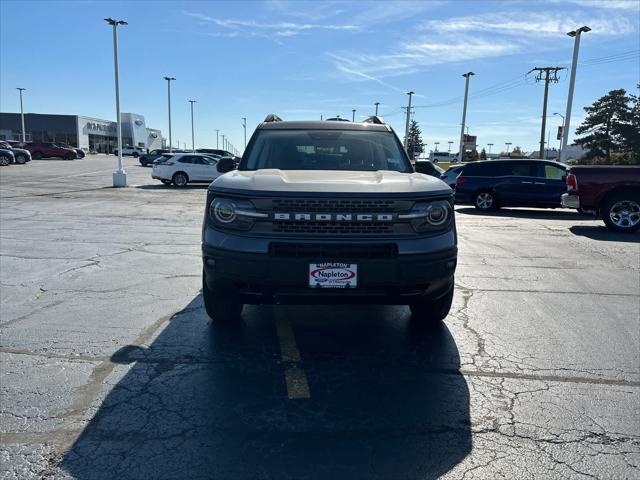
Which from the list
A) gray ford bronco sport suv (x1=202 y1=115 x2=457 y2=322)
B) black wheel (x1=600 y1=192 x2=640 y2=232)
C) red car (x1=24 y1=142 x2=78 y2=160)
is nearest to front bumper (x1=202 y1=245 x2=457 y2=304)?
gray ford bronco sport suv (x1=202 y1=115 x2=457 y2=322)

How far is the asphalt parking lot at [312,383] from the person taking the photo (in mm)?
2736

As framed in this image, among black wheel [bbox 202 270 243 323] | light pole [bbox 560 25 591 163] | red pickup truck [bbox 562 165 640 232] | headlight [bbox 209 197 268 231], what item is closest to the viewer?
headlight [bbox 209 197 268 231]

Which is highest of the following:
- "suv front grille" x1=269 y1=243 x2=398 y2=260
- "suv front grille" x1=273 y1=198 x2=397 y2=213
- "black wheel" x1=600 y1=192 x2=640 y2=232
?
"suv front grille" x1=273 y1=198 x2=397 y2=213

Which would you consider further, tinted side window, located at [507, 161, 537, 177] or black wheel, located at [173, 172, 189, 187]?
black wheel, located at [173, 172, 189, 187]

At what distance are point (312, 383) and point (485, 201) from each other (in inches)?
567

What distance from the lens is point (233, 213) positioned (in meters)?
3.82

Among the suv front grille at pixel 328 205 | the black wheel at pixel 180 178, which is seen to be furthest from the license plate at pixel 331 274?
the black wheel at pixel 180 178

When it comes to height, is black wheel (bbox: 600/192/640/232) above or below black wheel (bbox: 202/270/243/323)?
above

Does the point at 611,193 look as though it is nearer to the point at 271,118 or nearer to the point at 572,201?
the point at 572,201

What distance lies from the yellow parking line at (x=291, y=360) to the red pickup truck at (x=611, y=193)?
31.0 ft

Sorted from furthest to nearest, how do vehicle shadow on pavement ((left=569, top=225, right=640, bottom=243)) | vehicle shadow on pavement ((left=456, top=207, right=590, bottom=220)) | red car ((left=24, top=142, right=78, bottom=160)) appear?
red car ((left=24, top=142, right=78, bottom=160)) < vehicle shadow on pavement ((left=456, top=207, right=590, bottom=220)) < vehicle shadow on pavement ((left=569, top=225, right=640, bottom=243))

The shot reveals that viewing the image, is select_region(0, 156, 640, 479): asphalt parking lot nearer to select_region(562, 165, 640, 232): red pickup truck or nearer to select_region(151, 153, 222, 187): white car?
select_region(562, 165, 640, 232): red pickup truck

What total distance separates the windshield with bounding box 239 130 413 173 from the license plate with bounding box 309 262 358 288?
1613 mm

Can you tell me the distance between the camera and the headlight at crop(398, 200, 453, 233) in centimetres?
380
